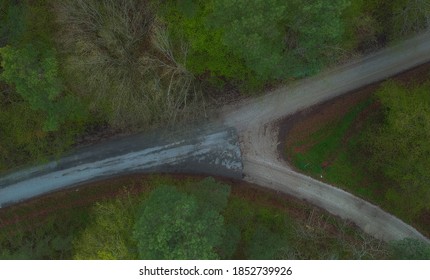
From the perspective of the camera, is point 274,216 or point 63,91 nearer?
point 63,91

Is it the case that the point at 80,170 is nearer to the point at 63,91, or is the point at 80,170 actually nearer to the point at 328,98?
the point at 63,91

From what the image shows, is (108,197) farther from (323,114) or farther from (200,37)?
(323,114)

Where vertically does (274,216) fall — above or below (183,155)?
below

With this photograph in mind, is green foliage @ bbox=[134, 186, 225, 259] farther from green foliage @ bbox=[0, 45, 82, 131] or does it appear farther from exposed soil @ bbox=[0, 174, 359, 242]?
green foliage @ bbox=[0, 45, 82, 131]

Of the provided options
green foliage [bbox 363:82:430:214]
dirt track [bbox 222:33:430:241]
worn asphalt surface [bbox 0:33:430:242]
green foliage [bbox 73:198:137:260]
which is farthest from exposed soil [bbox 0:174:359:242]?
green foliage [bbox 363:82:430:214]
